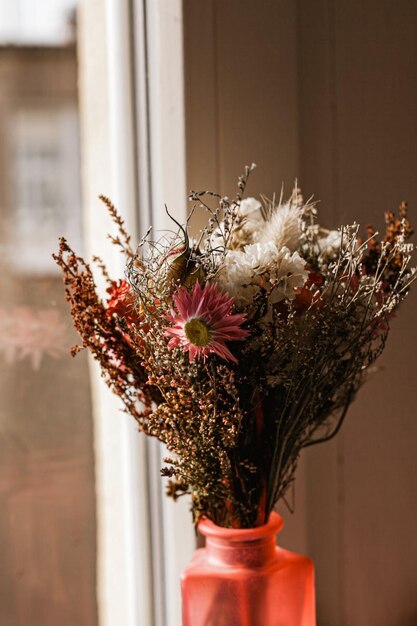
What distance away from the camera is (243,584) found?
3.26ft

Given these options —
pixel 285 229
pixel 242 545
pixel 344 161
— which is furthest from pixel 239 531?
pixel 344 161

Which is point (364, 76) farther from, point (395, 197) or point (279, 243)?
point (279, 243)

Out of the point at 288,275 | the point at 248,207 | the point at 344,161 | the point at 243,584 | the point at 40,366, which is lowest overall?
the point at 243,584

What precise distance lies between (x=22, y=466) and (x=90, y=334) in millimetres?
385

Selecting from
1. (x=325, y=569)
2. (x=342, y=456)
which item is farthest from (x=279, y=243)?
(x=325, y=569)

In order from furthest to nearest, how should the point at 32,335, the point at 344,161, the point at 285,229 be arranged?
the point at 344,161, the point at 32,335, the point at 285,229

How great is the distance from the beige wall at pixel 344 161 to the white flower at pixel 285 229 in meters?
0.26

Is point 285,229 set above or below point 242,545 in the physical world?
above

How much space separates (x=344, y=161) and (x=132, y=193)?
1.33ft

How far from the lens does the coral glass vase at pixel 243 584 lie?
995 millimetres

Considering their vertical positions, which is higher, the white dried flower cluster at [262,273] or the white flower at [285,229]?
the white flower at [285,229]

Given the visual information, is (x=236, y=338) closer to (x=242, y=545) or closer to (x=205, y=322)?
(x=205, y=322)

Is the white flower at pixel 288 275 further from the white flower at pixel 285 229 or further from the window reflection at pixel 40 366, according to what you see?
the window reflection at pixel 40 366

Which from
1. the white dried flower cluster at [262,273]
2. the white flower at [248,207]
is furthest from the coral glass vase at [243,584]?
the white flower at [248,207]
